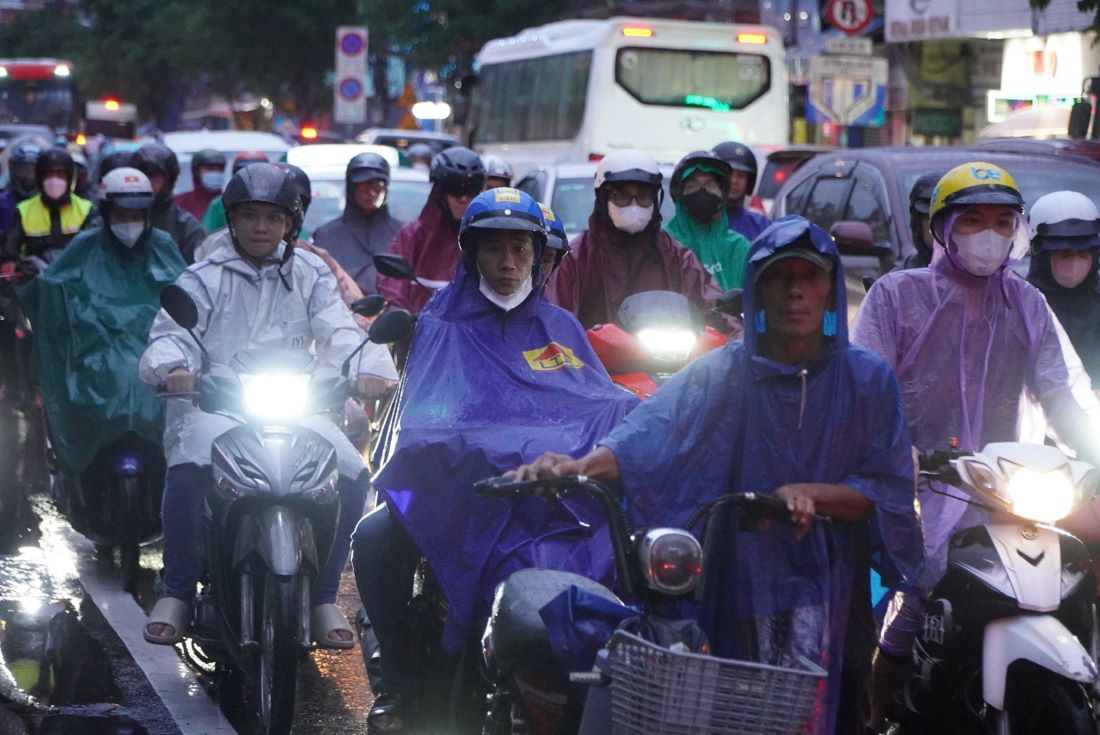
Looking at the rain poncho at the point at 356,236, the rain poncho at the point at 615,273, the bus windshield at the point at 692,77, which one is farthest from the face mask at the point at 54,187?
the bus windshield at the point at 692,77

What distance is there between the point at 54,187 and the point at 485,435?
7.27m

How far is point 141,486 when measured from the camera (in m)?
8.55

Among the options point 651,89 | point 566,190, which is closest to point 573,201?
Result: point 566,190

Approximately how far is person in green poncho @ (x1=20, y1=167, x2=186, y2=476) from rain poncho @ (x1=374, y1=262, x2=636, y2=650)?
3.22m

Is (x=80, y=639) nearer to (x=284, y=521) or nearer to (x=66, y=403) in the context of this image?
(x=66, y=403)

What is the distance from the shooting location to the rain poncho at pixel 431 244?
→ 32.6ft

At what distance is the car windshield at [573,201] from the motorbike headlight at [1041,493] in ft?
→ 30.4

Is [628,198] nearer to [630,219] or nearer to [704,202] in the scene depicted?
[630,219]

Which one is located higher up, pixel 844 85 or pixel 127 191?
pixel 844 85

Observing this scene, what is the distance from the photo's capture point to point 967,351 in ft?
18.9

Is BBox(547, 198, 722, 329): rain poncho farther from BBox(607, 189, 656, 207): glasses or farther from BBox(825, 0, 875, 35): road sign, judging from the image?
BBox(825, 0, 875, 35): road sign

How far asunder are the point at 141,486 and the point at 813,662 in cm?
466

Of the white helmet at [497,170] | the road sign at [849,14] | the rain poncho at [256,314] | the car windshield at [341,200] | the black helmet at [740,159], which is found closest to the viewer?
the rain poncho at [256,314]

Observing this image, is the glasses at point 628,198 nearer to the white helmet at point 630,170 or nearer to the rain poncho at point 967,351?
the white helmet at point 630,170
